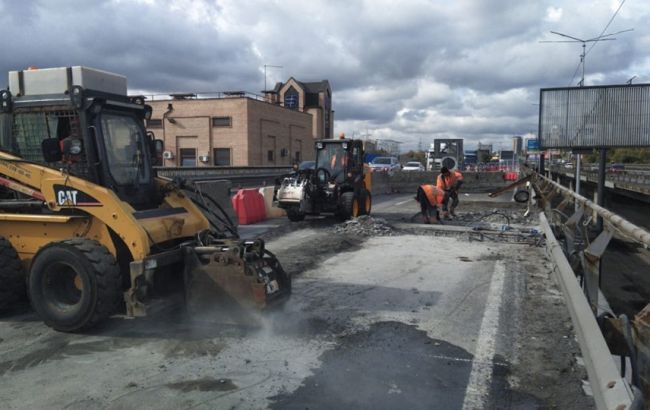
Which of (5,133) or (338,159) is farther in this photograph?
(338,159)

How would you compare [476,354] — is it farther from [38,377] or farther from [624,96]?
[624,96]

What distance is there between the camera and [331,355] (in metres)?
5.05

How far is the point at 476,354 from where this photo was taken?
5.08 meters

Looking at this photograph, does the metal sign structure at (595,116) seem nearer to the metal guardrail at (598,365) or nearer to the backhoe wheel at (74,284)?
the metal guardrail at (598,365)

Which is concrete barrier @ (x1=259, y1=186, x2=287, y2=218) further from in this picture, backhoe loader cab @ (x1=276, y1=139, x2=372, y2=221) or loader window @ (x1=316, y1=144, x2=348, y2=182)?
loader window @ (x1=316, y1=144, x2=348, y2=182)

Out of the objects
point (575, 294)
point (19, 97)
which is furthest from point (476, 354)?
point (19, 97)

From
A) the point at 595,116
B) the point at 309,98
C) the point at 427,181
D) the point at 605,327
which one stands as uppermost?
the point at 309,98

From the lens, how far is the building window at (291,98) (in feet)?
193

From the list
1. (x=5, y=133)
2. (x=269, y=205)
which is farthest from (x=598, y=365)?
(x=269, y=205)

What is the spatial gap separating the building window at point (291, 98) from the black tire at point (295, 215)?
44273mm

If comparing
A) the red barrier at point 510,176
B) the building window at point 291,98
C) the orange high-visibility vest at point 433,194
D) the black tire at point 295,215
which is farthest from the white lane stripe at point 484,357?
the building window at point 291,98

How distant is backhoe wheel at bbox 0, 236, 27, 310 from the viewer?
5.89 metres

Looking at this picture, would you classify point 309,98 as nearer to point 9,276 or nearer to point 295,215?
point 295,215

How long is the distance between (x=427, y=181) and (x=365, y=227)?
71.1 ft
